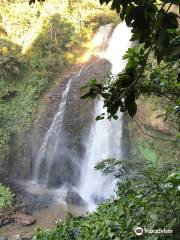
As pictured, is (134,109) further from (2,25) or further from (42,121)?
(2,25)

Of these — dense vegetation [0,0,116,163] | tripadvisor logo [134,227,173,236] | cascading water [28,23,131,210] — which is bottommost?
tripadvisor logo [134,227,173,236]

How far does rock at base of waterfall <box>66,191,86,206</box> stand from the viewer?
34.6ft

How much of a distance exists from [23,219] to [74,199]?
1533 mm

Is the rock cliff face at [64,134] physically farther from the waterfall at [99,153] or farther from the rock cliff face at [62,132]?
the waterfall at [99,153]

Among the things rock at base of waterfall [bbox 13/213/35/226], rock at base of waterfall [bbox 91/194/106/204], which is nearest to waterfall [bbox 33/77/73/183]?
rock at base of waterfall [bbox 91/194/106/204]

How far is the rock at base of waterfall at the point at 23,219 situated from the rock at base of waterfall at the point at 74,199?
119cm

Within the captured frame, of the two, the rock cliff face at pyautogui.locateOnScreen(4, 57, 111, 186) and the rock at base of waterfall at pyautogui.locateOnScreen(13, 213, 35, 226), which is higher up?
the rock cliff face at pyautogui.locateOnScreen(4, 57, 111, 186)

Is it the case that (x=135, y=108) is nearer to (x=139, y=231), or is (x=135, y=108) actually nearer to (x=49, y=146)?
(x=139, y=231)

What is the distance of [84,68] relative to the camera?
14.0 m

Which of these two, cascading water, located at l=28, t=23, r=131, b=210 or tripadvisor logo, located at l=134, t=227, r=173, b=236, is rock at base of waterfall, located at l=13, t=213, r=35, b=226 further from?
tripadvisor logo, located at l=134, t=227, r=173, b=236

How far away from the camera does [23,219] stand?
1001 centimetres

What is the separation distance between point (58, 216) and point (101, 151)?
2.69 metres

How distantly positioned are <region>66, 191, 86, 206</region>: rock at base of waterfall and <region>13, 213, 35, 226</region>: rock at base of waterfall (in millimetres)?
1188

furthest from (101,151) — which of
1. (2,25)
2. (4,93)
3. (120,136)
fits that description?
(2,25)
